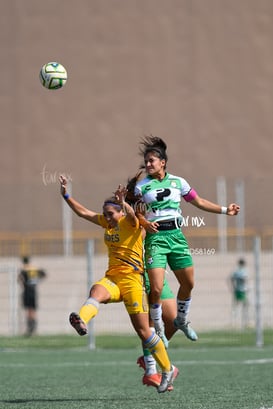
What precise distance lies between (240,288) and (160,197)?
13.7 meters

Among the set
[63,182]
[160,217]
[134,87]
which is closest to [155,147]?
[160,217]

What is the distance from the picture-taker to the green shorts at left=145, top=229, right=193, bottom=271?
38.9ft

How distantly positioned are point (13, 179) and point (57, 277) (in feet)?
36.2

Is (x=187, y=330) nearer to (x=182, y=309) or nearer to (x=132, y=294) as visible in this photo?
(x=182, y=309)

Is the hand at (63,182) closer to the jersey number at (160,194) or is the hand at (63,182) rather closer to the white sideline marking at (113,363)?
the jersey number at (160,194)

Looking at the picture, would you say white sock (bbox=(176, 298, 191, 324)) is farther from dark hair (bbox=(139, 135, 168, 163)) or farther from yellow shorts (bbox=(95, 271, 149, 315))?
dark hair (bbox=(139, 135, 168, 163))

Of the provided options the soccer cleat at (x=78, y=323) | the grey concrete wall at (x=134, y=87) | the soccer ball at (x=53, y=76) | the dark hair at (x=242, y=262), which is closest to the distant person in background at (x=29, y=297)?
the dark hair at (x=242, y=262)

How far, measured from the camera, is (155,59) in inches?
1571

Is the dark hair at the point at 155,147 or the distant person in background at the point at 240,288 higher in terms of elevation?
the dark hair at the point at 155,147

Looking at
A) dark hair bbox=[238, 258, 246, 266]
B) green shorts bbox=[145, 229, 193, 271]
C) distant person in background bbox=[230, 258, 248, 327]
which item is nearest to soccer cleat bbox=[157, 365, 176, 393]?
green shorts bbox=[145, 229, 193, 271]

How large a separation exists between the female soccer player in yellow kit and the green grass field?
561 mm

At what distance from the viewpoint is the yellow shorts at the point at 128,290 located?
38.2 ft

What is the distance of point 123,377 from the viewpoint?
1459cm

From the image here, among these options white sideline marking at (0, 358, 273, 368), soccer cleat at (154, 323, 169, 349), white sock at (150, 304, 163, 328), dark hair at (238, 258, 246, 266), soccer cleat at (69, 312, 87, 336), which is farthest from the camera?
dark hair at (238, 258, 246, 266)
